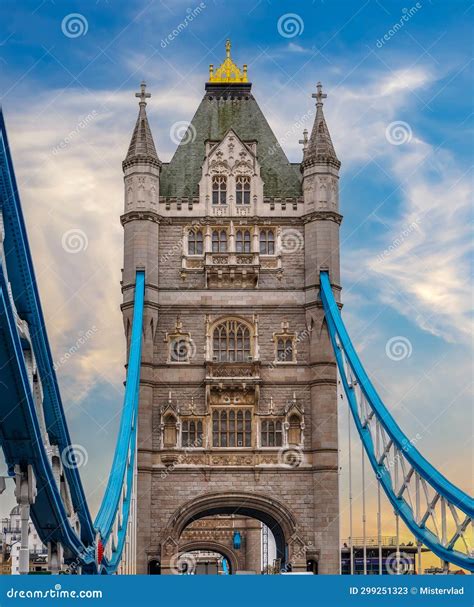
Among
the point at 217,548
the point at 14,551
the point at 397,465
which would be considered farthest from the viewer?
the point at 14,551

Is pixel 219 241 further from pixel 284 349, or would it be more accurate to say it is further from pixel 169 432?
pixel 169 432

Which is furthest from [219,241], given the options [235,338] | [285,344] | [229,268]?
[285,344]

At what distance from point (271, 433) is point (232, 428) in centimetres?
144

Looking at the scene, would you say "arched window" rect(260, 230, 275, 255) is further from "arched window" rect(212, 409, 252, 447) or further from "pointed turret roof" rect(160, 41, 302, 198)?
"arched window" rect(212, 409, 252, 447)

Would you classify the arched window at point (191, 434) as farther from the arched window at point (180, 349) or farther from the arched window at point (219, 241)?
the arched window at point (219, 241)

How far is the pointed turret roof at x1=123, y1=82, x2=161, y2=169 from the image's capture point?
1997 inches

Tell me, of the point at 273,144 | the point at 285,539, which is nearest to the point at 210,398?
the point at 285,539

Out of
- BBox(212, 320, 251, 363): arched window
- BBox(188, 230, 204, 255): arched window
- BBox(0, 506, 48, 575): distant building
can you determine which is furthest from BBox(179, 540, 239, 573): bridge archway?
BBox(188, 230, 204, 255): arched window

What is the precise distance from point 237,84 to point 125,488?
60.8 ft

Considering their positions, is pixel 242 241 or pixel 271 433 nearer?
pixel 271 433

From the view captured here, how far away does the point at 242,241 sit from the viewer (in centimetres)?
5034

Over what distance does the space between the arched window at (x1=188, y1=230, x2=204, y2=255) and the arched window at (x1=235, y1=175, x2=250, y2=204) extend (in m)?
2.11

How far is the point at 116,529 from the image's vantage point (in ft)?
137

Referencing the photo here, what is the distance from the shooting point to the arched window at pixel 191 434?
47.9 metres
